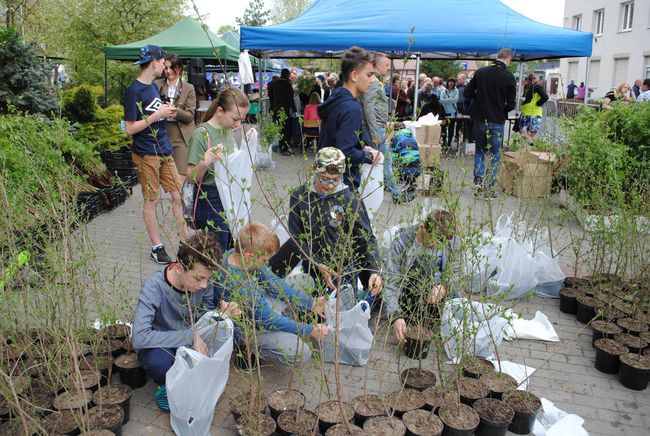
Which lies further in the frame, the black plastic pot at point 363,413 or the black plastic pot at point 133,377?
the black plastic pot at point 133,377

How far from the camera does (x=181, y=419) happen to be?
2.70 metres

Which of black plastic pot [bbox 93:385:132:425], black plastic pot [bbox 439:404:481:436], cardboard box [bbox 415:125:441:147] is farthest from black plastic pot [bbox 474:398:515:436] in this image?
cardboard box [bbox 415:125:441:147]

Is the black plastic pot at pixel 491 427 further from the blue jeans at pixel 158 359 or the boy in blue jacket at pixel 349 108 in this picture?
the boy in blue jacket at pixel 349 108

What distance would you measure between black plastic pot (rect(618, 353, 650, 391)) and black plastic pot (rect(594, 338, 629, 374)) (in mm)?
77

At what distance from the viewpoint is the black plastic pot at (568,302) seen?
13.9 ft

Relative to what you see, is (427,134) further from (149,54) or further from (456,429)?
(456,429)

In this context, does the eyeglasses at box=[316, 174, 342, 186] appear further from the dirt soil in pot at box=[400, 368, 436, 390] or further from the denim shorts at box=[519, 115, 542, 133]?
the denim shorts at box=[519, 115, 542, 133]

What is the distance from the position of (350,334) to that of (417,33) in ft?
21.7

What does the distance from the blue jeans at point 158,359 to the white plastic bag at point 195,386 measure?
0.89 ft

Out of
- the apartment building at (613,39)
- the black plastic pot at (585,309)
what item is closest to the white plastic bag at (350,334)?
the black plastic pot at (585,309)

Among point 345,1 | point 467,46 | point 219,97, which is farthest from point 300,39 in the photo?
point 219,97

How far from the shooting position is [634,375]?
3.27m

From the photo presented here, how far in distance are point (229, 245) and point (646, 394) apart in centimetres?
284

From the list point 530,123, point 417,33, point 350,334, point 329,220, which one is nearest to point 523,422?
point 350,334
